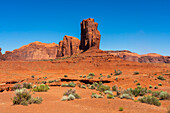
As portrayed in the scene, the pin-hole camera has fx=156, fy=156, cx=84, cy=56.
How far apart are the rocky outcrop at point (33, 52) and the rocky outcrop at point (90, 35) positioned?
270ft

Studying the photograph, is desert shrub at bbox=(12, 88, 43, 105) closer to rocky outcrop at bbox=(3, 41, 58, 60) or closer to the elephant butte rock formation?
the elephant butte rock formation

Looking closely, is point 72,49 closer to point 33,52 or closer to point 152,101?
point 33,52

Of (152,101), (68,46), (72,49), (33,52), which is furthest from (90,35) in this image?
(33,52)

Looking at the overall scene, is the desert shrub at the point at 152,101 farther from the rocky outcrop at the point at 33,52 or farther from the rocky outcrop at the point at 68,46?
the rocky outcrop at the point at 33,52

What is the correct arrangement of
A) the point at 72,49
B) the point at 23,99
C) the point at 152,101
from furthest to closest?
the point at 72,49 < the point at 152,101 < the point at 23,99

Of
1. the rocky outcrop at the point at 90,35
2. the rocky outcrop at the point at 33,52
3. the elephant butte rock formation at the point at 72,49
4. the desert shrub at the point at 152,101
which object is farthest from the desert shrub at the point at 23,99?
the rocky outcrop at the point at 33,52

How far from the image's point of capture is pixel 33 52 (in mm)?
136125

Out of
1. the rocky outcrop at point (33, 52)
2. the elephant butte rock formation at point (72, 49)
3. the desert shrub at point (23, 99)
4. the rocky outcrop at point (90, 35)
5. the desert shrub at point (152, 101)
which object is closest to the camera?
the desert shrub at point (23, 99)

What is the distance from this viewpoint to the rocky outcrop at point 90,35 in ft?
193

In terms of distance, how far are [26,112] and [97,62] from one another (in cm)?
4178

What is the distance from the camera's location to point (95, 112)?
754 centimetres

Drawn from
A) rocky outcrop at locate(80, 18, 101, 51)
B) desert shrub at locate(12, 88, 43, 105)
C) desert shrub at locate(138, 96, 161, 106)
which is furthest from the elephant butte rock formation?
desert shrub at locate(12, 88, 43, 105)

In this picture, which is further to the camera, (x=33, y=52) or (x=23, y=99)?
(x=33, y=52)

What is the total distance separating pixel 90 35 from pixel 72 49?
3533cm
